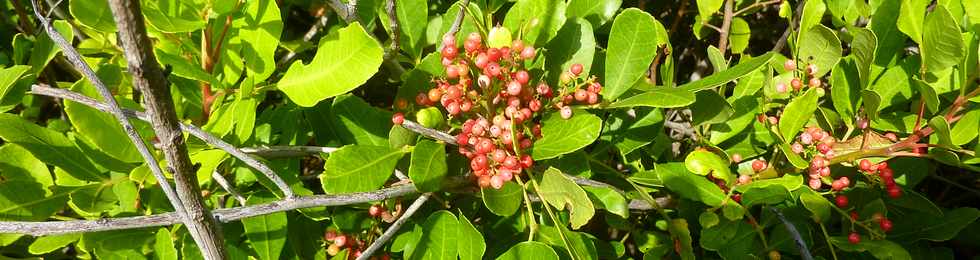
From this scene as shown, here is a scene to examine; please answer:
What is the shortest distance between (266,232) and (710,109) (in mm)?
726

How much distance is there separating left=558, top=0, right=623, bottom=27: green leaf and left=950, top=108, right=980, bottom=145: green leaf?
54cm

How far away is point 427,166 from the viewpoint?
43.0 inches

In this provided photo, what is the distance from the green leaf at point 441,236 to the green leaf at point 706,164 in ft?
1.23

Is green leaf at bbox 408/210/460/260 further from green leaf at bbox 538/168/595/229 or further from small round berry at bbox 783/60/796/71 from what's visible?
small round berry at bbox 783/60/796/71

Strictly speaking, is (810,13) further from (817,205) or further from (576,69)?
(576,69)

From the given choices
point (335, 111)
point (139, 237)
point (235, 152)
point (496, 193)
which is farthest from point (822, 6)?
point (139, 237)

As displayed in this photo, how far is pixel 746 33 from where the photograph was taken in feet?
5.11

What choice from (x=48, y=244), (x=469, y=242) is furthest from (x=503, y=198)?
(x=48, y=244)

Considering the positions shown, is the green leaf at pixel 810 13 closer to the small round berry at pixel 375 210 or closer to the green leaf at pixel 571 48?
the green leaf at pixel 571 48

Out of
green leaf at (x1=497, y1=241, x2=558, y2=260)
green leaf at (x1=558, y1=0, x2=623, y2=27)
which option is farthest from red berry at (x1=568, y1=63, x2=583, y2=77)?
green leaf at (x1=497, y1=241, x2=558, y2=260)

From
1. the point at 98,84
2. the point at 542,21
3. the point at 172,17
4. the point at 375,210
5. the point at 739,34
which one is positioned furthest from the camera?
the point at 739,34

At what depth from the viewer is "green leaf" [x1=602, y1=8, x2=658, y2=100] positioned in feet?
3.68

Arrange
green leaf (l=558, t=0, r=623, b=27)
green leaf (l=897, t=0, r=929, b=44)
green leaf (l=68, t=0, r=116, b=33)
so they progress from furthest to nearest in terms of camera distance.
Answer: green leaf (l=558, t=0, r=623, b=27), green leaf (l=897, t=0, r=929, b=44), green leaf (l=68, t=0, r=116, b=33)

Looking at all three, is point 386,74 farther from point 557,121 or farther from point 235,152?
point 235,152
